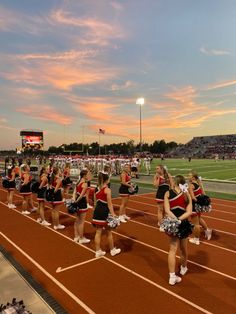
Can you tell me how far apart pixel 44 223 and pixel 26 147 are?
121 ft

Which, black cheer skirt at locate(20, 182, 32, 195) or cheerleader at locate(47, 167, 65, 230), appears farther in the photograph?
black cheer skirt at locate(20, 182, 32, 195)

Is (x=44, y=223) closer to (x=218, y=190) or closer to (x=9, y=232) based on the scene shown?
(x=9, y=232)

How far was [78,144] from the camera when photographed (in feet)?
459

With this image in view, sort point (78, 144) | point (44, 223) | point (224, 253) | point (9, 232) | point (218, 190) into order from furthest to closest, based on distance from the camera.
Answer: point (78, 144), point (218, 190), point (44, 223), point (9, 232), point (224, 253)

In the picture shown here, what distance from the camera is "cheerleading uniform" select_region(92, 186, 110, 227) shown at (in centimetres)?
675

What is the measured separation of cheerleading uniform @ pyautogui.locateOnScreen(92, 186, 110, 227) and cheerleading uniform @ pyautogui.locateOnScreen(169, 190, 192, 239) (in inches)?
69.8

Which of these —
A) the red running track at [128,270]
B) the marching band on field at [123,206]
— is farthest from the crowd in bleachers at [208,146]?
the red running track at [128,270]

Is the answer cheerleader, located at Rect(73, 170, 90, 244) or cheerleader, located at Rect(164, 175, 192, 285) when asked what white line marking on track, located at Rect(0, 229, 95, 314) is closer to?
cheerleader, located at Rect(73, 170, 90, 244)

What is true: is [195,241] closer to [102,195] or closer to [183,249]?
[183,249]

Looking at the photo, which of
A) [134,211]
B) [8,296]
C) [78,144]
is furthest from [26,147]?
[78,144]

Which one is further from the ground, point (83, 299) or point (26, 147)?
point (26, 147)

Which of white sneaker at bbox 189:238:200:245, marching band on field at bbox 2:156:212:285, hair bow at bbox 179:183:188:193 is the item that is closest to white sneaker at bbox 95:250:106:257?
marching band on field at bbox 2:156:212:285

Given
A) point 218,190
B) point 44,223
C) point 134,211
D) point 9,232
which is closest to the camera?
point 9,232

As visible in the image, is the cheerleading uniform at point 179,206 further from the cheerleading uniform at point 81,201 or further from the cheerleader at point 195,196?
the cheerleading uniform at point 81,201
